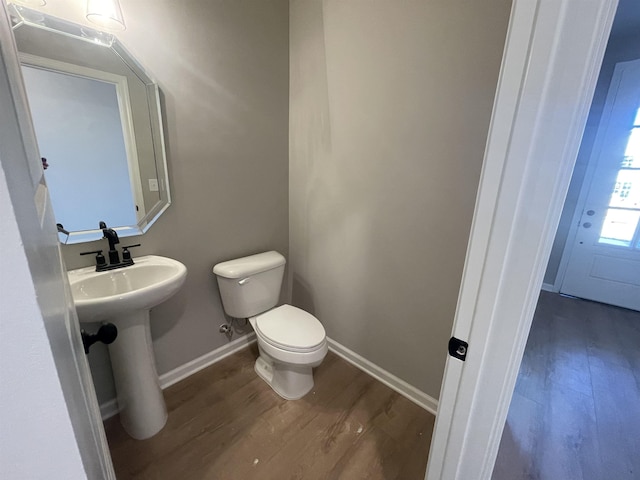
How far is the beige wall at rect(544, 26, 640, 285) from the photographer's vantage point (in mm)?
2389

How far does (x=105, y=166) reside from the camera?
4.10 ft

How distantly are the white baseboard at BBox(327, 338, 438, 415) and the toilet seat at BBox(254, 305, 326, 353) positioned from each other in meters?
0.47

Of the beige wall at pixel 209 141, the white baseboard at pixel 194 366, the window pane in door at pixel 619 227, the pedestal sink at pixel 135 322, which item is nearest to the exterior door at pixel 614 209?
the window pane in door at pixel 619 227

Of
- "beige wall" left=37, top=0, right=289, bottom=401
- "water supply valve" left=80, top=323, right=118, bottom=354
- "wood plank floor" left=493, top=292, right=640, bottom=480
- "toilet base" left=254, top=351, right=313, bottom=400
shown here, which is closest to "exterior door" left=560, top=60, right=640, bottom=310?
"wood plank floor" left=493, top=292, right=640, bottom=480

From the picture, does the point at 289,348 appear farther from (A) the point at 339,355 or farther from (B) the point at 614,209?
(B) the point at 614,209

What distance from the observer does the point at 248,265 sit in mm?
1629

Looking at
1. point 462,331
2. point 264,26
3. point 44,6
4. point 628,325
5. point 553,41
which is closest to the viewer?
point 553,41

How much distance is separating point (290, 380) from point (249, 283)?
1.99 feet

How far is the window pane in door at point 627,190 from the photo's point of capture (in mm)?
2484

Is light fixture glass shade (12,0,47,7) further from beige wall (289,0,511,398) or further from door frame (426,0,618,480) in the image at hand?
door frame (426,0,618,480)

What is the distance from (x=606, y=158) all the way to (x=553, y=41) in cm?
324

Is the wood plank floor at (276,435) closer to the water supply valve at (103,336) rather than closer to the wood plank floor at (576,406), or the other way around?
the wood plank floor at (576,406)

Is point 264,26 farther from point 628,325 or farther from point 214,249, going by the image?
point 628,325

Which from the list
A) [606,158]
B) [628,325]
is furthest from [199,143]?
[628,325]
